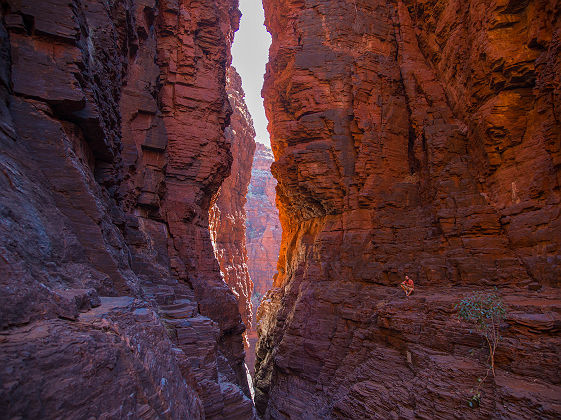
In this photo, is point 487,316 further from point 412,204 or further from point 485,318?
point 412,204

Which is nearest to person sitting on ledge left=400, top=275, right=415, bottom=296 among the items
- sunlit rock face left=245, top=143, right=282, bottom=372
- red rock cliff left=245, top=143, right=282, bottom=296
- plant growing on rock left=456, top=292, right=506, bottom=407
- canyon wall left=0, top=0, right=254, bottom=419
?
plant growing on rock left=456, top=292, right=506, bottom=407

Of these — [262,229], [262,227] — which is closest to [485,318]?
[262,229]

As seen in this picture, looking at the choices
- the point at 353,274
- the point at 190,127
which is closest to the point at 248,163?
the point at 190,127

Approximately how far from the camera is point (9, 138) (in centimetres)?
587

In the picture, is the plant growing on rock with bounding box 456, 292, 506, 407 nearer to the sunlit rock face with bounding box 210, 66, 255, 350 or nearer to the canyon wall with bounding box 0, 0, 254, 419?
the canyon wall with bounding box 0, 0, 254, 419

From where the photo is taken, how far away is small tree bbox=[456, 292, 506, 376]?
9.24m

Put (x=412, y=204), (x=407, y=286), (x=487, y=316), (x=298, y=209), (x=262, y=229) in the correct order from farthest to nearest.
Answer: (x=262, y=229)
(x=298, y=209)
(x=412, y=204)
(x=407, y=286)
(x=487, y=316)

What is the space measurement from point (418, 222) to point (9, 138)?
52.2 ft

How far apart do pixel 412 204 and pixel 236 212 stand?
2947 centimetres

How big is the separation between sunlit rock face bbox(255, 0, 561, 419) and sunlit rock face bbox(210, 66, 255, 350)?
15.3 meters

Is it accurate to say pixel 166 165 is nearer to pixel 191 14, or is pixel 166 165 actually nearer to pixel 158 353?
pixel 191 14

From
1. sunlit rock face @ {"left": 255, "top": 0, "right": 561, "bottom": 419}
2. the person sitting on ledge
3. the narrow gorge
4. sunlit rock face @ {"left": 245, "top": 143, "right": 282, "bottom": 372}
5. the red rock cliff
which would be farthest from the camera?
the red rock cliff


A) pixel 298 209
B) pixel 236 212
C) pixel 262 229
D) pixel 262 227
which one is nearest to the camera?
pixel 298 209

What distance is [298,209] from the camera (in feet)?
72.8
